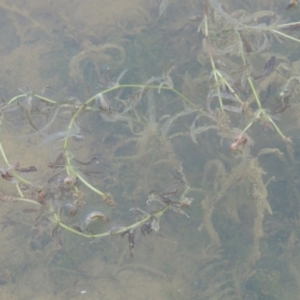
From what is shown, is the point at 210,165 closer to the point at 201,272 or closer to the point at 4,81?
the point at 201,272

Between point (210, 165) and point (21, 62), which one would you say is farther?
point (21, 62)

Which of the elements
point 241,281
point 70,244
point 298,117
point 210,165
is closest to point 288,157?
point 298,117

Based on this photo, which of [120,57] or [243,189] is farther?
[120,57]

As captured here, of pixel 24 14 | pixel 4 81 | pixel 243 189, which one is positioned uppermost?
pixel 24 14

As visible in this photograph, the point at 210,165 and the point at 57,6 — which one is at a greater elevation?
the point at 57,6

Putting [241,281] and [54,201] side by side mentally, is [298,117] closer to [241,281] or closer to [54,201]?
[241,281]

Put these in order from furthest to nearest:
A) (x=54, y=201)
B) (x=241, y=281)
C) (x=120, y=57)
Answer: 1. (x=120, y=57)
2. (x=241, y=281)
3. (x=54, y=201)

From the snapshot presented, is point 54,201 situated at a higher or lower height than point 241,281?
higher

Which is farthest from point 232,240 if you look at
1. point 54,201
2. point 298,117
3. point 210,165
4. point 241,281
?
point 54,201

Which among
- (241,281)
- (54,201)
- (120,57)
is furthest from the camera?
(120,57)
